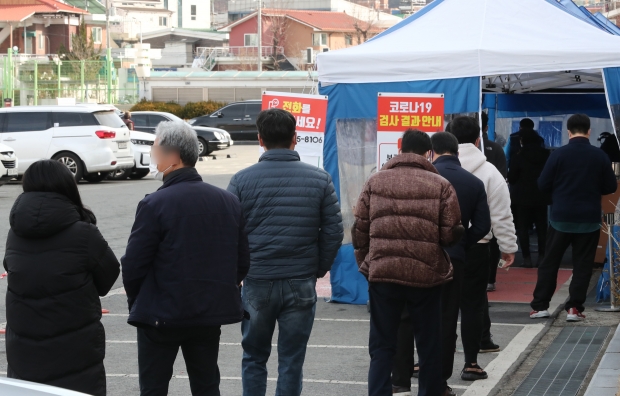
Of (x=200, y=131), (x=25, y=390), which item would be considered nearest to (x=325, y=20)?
(x=200, y=131)

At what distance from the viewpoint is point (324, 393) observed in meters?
6.45

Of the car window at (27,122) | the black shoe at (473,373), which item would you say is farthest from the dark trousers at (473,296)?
the car window at (27,122)

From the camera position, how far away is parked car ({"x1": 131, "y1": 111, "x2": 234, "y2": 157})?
103 ft

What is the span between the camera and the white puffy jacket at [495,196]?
6645mm

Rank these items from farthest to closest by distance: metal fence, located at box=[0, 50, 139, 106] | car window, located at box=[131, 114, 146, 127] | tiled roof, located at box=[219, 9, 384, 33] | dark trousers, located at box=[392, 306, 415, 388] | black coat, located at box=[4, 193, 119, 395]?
tiled roof, located at box=[219, 9, 384, 33] → metal fence, located at box=[0, 50, 139, 106] → car window, located at box=[131, 114, 146, 127] → dark trousers, located at box=[392, 306, 415, 388] → black coat, located at box=[4, 193, 119, 395]

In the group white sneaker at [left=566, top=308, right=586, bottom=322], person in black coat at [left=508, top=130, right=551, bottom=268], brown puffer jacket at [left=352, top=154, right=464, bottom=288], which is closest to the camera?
brown puffer jacket at [left=352, top=154, right=464, bottom=288]

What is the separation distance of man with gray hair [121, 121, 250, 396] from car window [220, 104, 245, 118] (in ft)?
116

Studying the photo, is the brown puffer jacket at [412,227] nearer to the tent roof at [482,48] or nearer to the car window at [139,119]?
the tent roof at [482,48]

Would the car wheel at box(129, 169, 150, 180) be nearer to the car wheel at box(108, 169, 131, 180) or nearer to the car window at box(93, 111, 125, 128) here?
the car wheel at box(108, 169, 131, 180)

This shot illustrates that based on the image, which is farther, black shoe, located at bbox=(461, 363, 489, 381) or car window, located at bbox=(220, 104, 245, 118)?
car window, located at bbox=(220, 104, 245, 118)

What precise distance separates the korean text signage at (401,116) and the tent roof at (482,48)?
25 cm

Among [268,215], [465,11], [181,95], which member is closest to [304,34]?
[181,95]

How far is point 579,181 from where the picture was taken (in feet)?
27.7

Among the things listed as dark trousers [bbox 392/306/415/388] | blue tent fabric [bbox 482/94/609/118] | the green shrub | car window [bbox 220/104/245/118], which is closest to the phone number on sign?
dark trousers [bbox 392/306/415/388]
